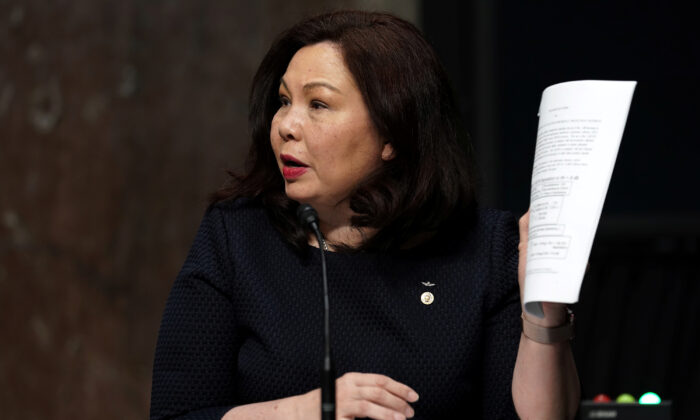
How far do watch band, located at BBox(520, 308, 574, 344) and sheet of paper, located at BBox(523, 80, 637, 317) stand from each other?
0.29 m

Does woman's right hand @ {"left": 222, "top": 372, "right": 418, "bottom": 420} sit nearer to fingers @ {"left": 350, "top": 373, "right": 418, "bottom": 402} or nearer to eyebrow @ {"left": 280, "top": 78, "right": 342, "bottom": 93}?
fingers @ {"left": 350, "top": 373, "right": 418, "bottom": 402}

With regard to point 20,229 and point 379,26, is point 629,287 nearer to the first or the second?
point 379,26

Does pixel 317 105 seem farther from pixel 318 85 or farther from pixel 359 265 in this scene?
pixel 359 265

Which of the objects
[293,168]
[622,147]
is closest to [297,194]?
[293,168]

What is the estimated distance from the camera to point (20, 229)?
409 cm

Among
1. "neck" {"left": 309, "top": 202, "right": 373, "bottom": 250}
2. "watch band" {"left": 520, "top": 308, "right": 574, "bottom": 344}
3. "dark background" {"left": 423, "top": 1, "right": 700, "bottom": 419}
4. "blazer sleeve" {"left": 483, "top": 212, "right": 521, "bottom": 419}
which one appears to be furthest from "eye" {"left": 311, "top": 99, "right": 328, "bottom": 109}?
"dark background" {"left": 423, "top": 1, "right": 700, "bottom": 419}

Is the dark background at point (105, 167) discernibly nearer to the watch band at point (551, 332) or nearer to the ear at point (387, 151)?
the ear at point (387, 151)

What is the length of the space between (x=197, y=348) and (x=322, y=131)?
1.66 ft

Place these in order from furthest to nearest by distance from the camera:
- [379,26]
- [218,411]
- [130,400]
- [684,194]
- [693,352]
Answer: [130,400] < [684,194] < [693,352] < [379,26] < [218,411]

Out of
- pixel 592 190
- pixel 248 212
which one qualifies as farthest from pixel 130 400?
pixel 592 190

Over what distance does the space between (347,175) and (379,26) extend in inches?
13.3

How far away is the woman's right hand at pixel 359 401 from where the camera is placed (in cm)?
178

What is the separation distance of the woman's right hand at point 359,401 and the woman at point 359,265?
2.6 inches

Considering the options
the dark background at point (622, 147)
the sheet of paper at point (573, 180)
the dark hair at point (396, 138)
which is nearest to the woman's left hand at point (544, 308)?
the sheet of paper at point (573, 180)
